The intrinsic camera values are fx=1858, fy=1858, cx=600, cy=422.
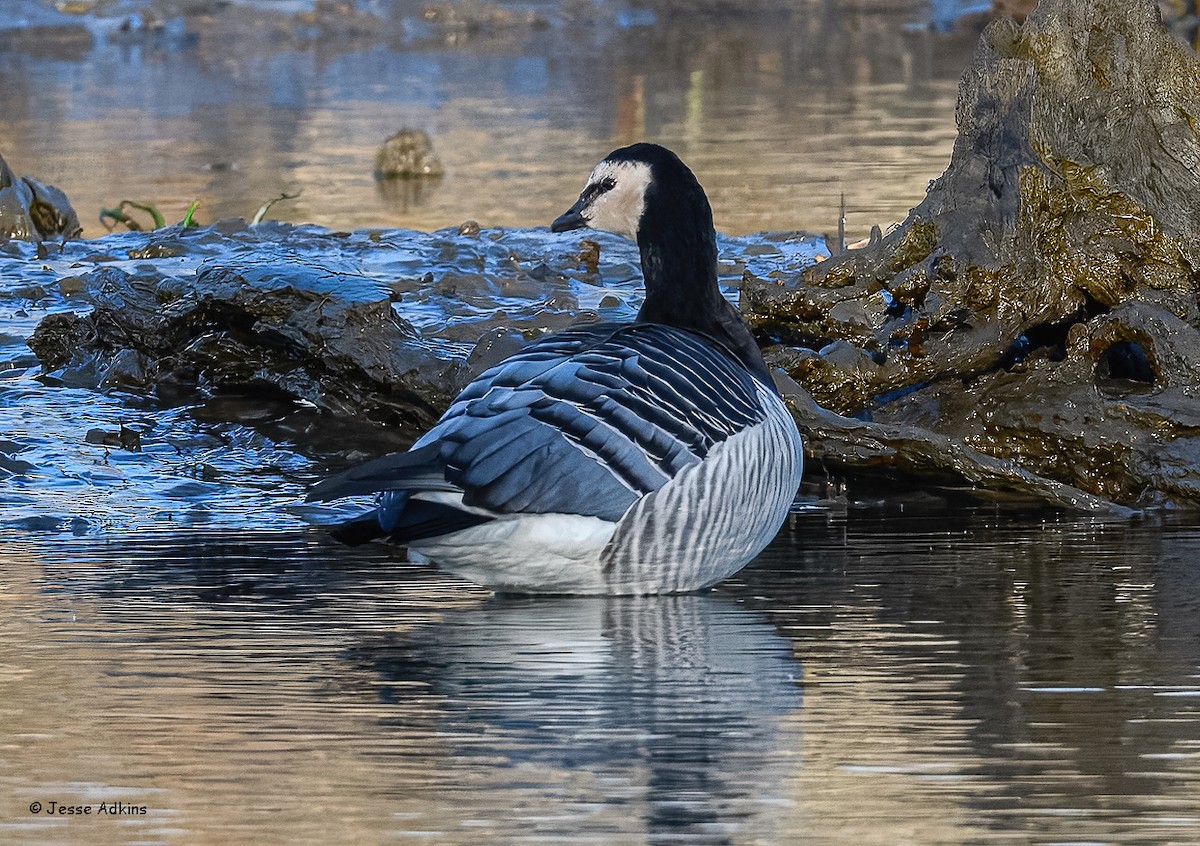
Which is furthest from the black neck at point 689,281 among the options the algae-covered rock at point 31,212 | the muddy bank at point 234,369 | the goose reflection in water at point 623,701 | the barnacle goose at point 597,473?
the algae-covered rock at point 31,212

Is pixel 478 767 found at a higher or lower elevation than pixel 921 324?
lower

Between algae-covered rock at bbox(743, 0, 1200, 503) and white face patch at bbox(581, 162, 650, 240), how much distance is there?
141cm

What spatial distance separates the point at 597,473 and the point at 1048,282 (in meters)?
2.58

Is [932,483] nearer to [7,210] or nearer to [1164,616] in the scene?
[1164,616]

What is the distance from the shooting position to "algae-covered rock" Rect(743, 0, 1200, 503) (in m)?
6.63

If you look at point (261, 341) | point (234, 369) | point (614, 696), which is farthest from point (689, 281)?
point (234, 369)

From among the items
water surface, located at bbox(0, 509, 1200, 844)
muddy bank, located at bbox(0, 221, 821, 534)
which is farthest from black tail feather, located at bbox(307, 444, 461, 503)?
muddy bank, located at bbox(0, 221, 821, 534)

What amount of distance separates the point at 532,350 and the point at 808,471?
6.02 ft

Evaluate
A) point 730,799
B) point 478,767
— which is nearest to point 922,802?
point 730,799

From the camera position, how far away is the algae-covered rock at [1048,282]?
6629 mm

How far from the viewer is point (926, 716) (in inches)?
165

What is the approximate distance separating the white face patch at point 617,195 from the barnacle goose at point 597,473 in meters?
0.44

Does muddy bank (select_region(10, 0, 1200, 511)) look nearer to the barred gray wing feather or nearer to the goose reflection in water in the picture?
the barred gray wing feather

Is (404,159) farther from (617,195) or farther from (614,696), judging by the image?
(614,696)
